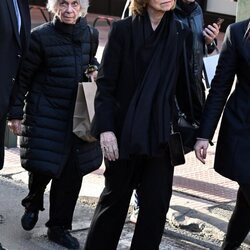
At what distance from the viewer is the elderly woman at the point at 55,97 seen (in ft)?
14.6

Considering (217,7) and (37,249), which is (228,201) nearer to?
(37,249)

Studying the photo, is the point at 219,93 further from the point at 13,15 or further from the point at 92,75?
the point at 13,15

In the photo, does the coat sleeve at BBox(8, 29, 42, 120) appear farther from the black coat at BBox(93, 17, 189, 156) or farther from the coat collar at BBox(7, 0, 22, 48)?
the black coat at BBox(93, 17, 189, 156)

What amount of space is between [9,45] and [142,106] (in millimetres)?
851

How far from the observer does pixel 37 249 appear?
4.63 meters

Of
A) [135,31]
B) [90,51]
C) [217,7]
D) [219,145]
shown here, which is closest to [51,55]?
[90,51]

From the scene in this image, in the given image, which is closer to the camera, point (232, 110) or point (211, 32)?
point (232, 110)

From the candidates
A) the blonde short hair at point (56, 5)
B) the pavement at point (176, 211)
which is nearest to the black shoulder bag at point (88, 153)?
the blonde short hair at point (56, 5)

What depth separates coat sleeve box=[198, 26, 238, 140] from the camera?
3803 mm

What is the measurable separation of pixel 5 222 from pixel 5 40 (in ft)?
5.58

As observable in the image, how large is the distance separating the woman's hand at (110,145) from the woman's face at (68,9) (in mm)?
1037

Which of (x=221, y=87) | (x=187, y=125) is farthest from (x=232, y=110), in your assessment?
(x=187, y=125)

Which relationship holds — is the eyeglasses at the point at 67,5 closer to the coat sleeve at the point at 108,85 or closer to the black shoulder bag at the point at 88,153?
the black shoulder bag at the point at 88,153

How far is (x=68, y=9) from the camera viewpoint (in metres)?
4.43
